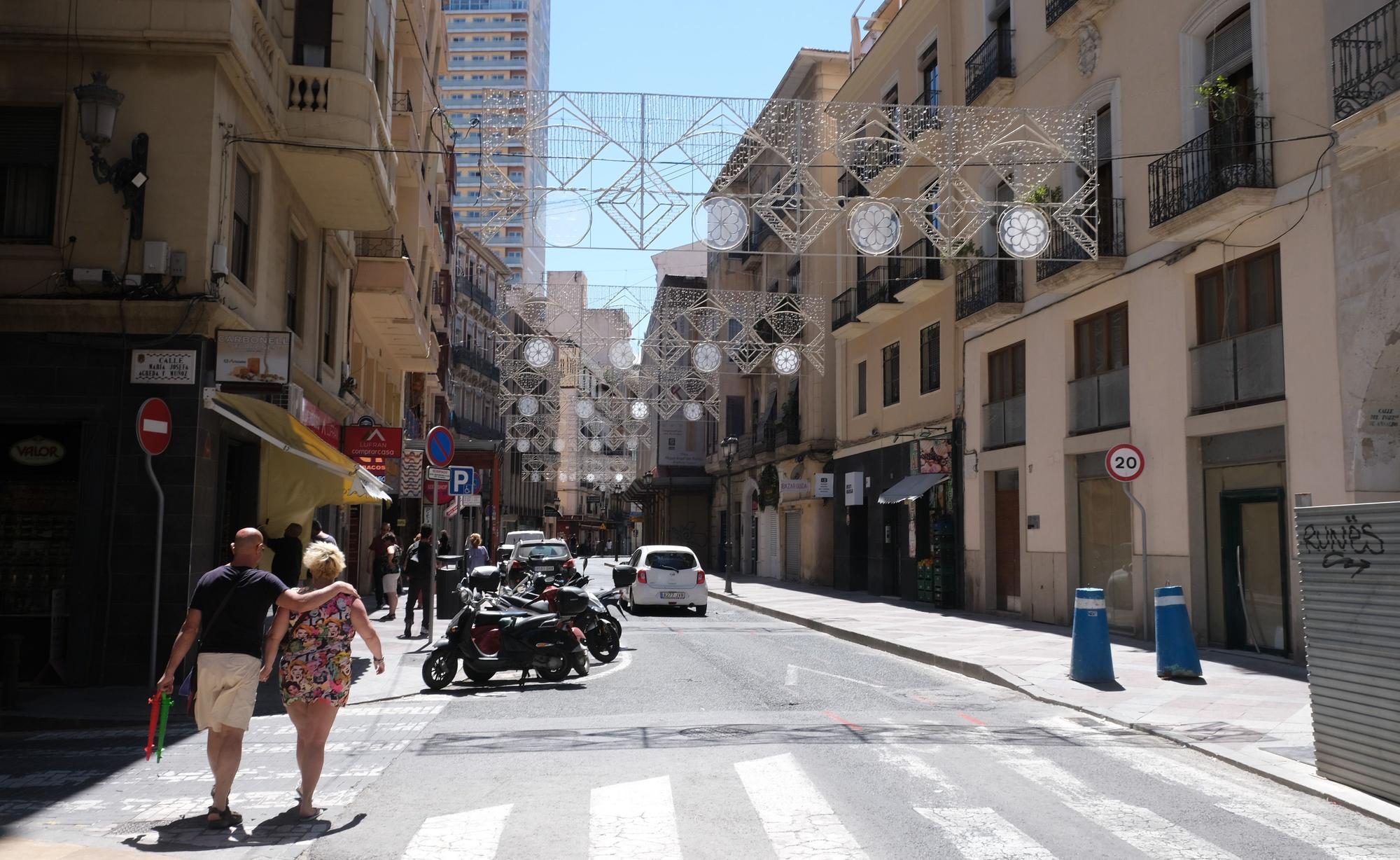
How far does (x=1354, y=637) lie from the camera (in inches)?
308

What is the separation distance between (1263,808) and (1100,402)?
1418 cm

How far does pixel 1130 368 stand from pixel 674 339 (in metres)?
14.5

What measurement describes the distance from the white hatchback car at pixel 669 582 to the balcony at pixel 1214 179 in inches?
481

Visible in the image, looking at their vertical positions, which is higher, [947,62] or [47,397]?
[947,62]

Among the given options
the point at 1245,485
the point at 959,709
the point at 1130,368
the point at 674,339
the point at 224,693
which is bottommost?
the point at 959,709

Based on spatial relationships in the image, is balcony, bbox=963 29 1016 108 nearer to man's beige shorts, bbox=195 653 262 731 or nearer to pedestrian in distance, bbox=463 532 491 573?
pedestrian in distance, bbox=463 532 491 573

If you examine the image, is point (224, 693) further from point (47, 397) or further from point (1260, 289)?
point (1260, 289)

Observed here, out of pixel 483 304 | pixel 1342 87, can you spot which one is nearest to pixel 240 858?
pixel 1342 87

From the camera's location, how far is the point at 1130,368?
19453mm

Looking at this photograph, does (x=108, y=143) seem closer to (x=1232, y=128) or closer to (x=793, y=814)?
(x=793, y=814)

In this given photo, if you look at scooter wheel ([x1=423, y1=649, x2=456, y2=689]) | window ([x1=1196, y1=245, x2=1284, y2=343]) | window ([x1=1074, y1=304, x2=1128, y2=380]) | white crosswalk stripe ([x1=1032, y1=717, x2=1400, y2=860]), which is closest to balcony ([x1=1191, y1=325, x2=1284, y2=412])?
window ([x1=1196, y1=245, x2=1284, y2=343])

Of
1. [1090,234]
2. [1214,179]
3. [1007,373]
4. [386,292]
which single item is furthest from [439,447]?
[1007,373]

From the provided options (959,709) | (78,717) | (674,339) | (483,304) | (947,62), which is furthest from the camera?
(483,304)

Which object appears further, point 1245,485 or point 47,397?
point 1245,485
